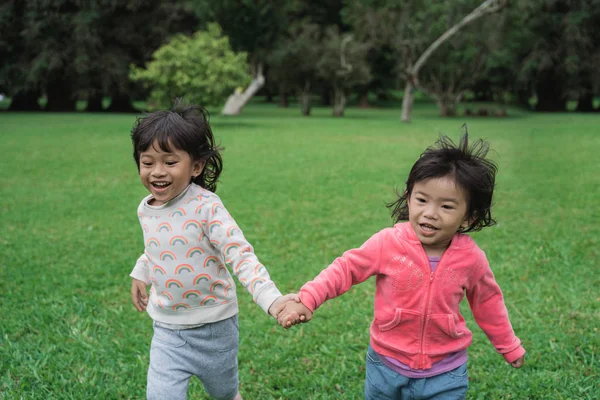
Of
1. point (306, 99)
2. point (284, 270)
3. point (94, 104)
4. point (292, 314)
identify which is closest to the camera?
point (292, 314)

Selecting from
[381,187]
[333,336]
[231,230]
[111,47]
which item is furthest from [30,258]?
[111,47]

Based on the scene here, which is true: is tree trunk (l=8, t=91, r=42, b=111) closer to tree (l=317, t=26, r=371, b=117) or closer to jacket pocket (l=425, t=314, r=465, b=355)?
tree (l=317, t=26, r=371, b=117)

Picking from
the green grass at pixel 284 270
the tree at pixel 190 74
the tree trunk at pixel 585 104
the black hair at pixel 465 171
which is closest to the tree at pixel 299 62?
the tree at pixel 190 74

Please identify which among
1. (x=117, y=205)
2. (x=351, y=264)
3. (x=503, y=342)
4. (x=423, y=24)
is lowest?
(x=117, y=205)

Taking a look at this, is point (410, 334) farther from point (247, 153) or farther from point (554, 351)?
point (247, 153)

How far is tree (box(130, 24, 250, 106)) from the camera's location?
→ 1823 cm

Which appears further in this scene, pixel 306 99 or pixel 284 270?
pixel 306 99

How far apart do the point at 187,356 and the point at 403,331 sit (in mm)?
804

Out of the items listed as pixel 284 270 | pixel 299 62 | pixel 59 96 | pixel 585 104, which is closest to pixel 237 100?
pixel 299 62

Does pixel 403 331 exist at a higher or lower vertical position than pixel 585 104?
lower

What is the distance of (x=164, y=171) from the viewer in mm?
2207

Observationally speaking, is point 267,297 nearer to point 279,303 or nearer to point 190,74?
point 279,303

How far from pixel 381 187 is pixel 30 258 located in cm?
492

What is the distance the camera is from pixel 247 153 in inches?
487
